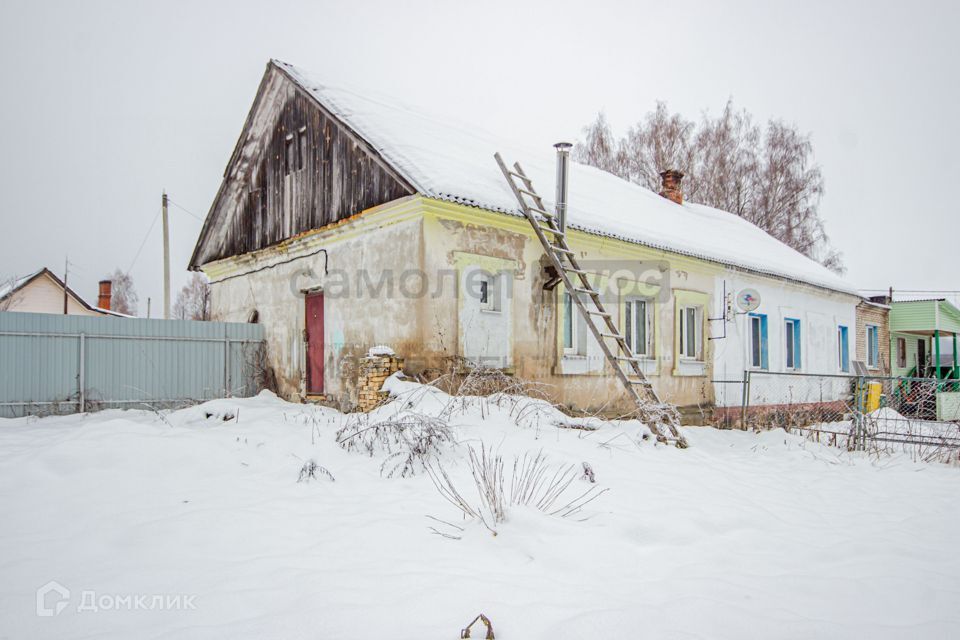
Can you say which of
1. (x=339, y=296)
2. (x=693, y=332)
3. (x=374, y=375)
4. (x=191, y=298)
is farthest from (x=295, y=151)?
(x=191, y=298)

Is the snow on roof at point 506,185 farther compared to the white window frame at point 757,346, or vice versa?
the white window frame at point 757,346

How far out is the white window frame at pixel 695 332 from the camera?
12.6m

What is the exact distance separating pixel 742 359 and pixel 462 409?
935cm

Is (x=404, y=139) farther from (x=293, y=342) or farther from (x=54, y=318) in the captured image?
(x=54, y=318)

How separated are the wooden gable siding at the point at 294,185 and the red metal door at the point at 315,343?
1347 mm

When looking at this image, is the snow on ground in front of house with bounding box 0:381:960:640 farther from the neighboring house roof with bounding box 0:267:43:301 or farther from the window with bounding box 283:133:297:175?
the neighboring house roof with bounding box 0:267:43:301

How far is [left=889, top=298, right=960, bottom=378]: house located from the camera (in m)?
21.3

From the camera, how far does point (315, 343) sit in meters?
10.8

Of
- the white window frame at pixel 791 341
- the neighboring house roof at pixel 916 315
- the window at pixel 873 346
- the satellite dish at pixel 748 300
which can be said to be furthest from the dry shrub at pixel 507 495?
the neighboring house roof at pixel 916 315

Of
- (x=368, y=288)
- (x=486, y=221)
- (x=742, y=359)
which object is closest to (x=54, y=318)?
(x=368, y=288)

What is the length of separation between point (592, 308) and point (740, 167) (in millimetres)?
18295

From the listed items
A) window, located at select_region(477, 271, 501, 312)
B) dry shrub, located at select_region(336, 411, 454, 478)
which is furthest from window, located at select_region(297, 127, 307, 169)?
dry shrub, located at select_region(336, 411, 454, 478)

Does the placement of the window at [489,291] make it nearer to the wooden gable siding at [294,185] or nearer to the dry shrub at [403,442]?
the wooden gable siding at [294,185]

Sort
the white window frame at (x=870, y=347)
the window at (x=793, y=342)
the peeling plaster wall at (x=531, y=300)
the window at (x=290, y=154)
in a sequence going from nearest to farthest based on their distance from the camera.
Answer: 1. the peeling plaster wall at (x=531, y=300)
2. the window at (x=290, y=154)
3. the window at (x=793, y=342)
4. the white window frame at (x=870, y=347)
